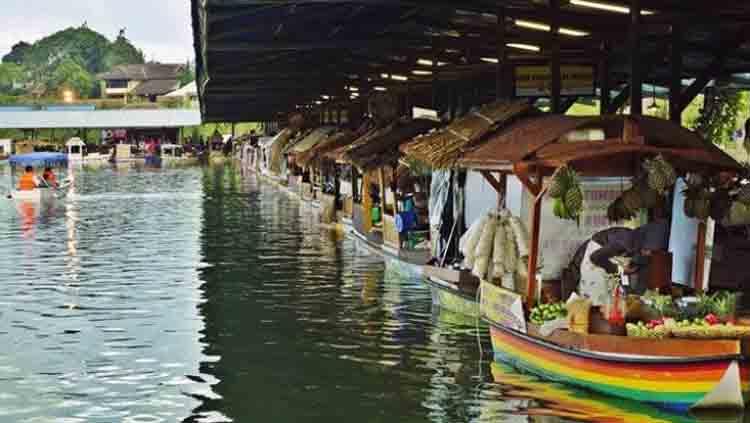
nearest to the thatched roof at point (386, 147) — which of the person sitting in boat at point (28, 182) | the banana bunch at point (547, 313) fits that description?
the banana bunch at point (547, 313)

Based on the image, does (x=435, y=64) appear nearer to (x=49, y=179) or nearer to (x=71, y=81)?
(x=49, y=179)

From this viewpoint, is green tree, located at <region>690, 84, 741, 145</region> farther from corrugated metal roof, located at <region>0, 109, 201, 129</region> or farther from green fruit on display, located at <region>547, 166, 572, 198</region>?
corrugated metal roof, located at <region>0, 109, 201, 129</region>

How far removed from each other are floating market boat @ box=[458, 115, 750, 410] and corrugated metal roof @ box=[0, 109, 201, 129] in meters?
91.4

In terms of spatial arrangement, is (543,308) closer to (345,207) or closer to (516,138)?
(516,138)

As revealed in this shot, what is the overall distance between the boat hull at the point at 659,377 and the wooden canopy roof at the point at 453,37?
527 cm

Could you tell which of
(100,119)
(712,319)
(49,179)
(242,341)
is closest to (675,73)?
(242,341)

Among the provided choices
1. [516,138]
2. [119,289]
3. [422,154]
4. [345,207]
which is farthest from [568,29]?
[345,207]

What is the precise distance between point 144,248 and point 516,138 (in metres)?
15.8

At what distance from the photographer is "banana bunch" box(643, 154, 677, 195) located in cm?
1285

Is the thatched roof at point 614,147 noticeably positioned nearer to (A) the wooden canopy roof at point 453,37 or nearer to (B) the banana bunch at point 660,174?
(B) the banana bunch at point 660,174

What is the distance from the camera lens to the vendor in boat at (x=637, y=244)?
13.8m

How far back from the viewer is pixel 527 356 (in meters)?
13.8

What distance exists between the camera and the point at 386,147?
25891 mm

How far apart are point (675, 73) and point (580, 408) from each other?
8.55m
